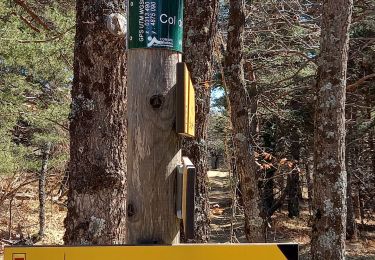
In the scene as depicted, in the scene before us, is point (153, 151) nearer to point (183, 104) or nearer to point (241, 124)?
point (183, 104)

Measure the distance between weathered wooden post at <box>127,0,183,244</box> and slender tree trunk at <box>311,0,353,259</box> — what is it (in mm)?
4857

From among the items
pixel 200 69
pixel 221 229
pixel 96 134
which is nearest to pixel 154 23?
pixel 96 134

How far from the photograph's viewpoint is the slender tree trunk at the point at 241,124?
777 centimetres

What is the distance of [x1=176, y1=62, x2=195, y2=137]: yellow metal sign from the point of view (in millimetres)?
1810

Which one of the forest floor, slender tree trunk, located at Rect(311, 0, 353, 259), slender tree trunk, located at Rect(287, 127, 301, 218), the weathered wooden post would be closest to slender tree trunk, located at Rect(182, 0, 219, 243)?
slender tree trunk, located at Rect(311, 0, 353, 259)

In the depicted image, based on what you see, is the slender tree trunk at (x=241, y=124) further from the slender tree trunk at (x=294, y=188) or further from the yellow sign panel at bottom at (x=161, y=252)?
the slender tree trunk at (x=294, y=188)

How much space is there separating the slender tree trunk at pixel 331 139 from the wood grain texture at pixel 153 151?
486 centimetres

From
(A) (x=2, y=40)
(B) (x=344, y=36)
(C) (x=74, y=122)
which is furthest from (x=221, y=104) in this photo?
(C) (x=74, y=122)

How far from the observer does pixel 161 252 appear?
1.61 metres

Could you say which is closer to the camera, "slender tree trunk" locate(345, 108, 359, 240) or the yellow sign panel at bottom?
the yellow sign panel at bottom

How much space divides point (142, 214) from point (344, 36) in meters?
5.43

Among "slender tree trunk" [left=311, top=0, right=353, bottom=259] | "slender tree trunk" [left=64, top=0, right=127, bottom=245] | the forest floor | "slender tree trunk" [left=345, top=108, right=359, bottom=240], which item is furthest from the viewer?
"slender tree trunk" [left=345, top=108, right=359, bottom=240]

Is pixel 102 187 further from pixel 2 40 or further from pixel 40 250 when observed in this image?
pixel 2 40

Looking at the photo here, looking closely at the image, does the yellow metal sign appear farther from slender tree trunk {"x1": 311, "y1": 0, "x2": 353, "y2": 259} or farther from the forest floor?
the forest floor
